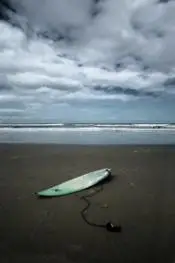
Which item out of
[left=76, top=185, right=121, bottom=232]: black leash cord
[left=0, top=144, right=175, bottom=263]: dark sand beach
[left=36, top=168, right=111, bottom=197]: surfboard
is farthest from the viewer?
[left=36, top=168, right=111, bottom=197]: surfboard

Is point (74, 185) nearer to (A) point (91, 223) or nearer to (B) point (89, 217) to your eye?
(B) point (89, 217)

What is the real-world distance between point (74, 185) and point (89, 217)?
1.89 metres

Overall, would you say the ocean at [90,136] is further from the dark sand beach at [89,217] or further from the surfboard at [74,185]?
the surfboard at [74,185]

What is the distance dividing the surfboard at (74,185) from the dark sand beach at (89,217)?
22cm

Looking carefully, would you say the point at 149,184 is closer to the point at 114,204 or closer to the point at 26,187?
the point at 114,204

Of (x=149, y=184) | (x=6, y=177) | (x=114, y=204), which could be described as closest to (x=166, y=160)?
(x=149, y=184)

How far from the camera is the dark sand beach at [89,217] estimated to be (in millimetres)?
3904

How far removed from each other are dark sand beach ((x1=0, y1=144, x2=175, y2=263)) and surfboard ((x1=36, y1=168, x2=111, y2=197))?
220 millimetres

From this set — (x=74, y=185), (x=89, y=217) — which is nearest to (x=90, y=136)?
(x=74, y=185)

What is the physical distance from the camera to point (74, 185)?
7059 millimetres

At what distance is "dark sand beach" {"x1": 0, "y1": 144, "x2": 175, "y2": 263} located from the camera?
3.90m

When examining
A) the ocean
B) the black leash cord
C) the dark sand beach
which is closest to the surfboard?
the dark sand beach

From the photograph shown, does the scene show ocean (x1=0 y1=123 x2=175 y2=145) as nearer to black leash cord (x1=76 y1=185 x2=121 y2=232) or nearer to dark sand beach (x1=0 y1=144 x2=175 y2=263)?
dark sand beach (x1=0 y1=144 x2=175 y2=263)

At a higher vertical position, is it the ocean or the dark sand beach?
the ocean
